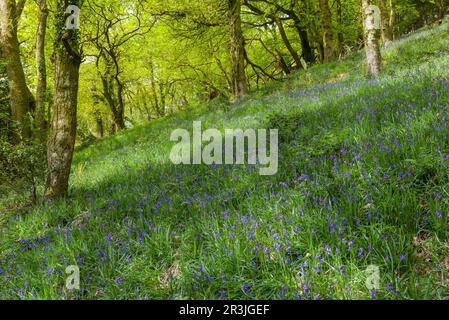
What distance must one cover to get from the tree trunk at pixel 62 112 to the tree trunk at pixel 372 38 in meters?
7.38

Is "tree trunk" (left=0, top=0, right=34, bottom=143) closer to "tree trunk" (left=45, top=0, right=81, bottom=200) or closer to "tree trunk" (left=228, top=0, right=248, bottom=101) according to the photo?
"tree trunk" (left=45, top=0, right=81, bottom=200)

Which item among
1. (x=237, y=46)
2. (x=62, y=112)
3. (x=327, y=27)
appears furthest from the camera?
(x=327, y=27)

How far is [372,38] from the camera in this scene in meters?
9.15

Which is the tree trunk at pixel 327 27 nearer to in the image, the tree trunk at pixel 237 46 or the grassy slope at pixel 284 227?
the tree trunk at pixel 237 46

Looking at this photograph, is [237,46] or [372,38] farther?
[237,46]

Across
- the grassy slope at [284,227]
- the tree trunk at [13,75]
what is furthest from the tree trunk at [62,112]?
the tree trunk at [13,75]

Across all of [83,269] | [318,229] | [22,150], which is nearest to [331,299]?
[318,229]

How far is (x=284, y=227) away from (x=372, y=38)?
7905 millimetres

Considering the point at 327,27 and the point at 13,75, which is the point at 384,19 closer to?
the point at 327,27

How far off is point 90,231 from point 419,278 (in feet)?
12.2

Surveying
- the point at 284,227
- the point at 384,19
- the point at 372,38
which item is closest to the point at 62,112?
the point at 284,227

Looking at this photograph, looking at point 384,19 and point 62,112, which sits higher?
point 384,19

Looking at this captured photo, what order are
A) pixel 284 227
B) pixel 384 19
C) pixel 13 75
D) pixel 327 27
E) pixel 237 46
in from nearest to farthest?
pixel 284 227
pixel 13 75
pixel 237 46
pixel 384 19
pixel 327 27

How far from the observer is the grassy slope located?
2715mm
